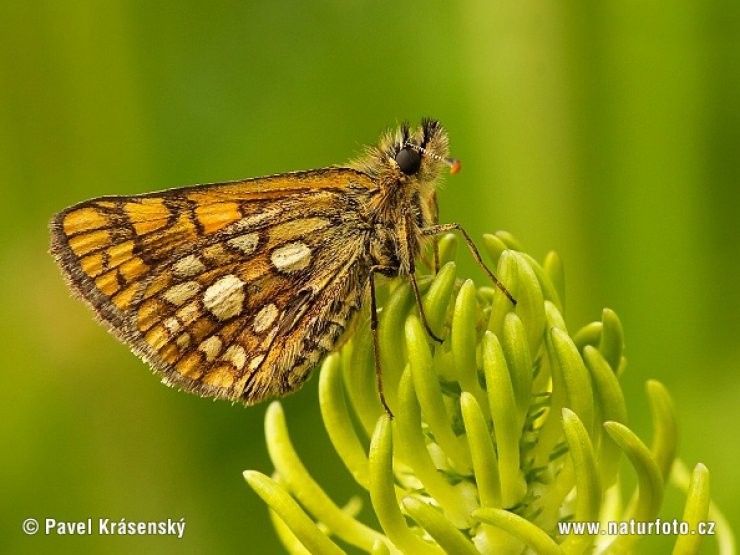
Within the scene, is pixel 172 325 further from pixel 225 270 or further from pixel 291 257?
pixel 291 257

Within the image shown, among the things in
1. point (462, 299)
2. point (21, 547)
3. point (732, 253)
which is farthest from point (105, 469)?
point (732, 253)

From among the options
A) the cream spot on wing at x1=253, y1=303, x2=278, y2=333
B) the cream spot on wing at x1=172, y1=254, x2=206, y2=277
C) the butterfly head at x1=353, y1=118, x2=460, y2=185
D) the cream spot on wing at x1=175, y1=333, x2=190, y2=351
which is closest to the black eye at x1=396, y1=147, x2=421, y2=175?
the butterfly head at x1=353, y1=118, x2=460, y2=185

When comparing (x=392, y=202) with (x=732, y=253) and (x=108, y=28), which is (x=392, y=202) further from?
(x=108, y=28)

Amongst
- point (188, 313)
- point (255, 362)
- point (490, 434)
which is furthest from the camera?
point (188, 313)

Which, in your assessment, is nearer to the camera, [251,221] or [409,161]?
[409,161]

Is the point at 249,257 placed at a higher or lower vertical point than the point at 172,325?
higher

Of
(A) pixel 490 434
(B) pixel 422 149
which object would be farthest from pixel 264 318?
(A) pixel 490 434
